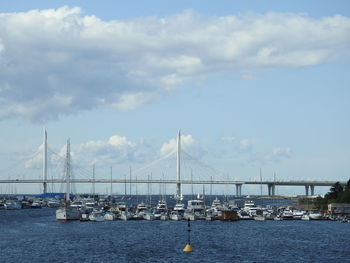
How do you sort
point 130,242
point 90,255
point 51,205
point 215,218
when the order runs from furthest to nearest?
1. point 51,205
2. point 215,218
3. point 130,242
4. point 90,255

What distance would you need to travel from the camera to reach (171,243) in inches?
2501

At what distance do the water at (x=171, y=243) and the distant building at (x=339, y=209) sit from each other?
1931 centimetres

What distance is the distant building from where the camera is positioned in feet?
362

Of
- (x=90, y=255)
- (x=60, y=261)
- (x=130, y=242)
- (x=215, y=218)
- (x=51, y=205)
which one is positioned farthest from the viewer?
(x=51, y=205)

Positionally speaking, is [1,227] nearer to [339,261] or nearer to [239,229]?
[239,229]

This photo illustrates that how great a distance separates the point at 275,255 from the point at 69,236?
85.9 ft

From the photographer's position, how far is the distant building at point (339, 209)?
362 feet

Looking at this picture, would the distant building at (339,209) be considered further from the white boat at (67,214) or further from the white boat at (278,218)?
the white boat at (67,214)

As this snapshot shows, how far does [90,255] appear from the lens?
177 ft

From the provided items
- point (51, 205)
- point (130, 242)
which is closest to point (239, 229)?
point (130, 242)

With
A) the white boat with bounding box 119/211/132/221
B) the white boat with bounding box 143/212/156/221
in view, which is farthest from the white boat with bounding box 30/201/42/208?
the white boat with bounding box 143/212/156/221

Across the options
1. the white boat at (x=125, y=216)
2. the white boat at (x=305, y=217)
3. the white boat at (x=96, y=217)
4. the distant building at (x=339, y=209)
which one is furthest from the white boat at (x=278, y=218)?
the white boat at (x=96, y=217)

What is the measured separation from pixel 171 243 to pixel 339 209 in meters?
57.6

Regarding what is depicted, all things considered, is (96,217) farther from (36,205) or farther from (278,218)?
(36,205)
